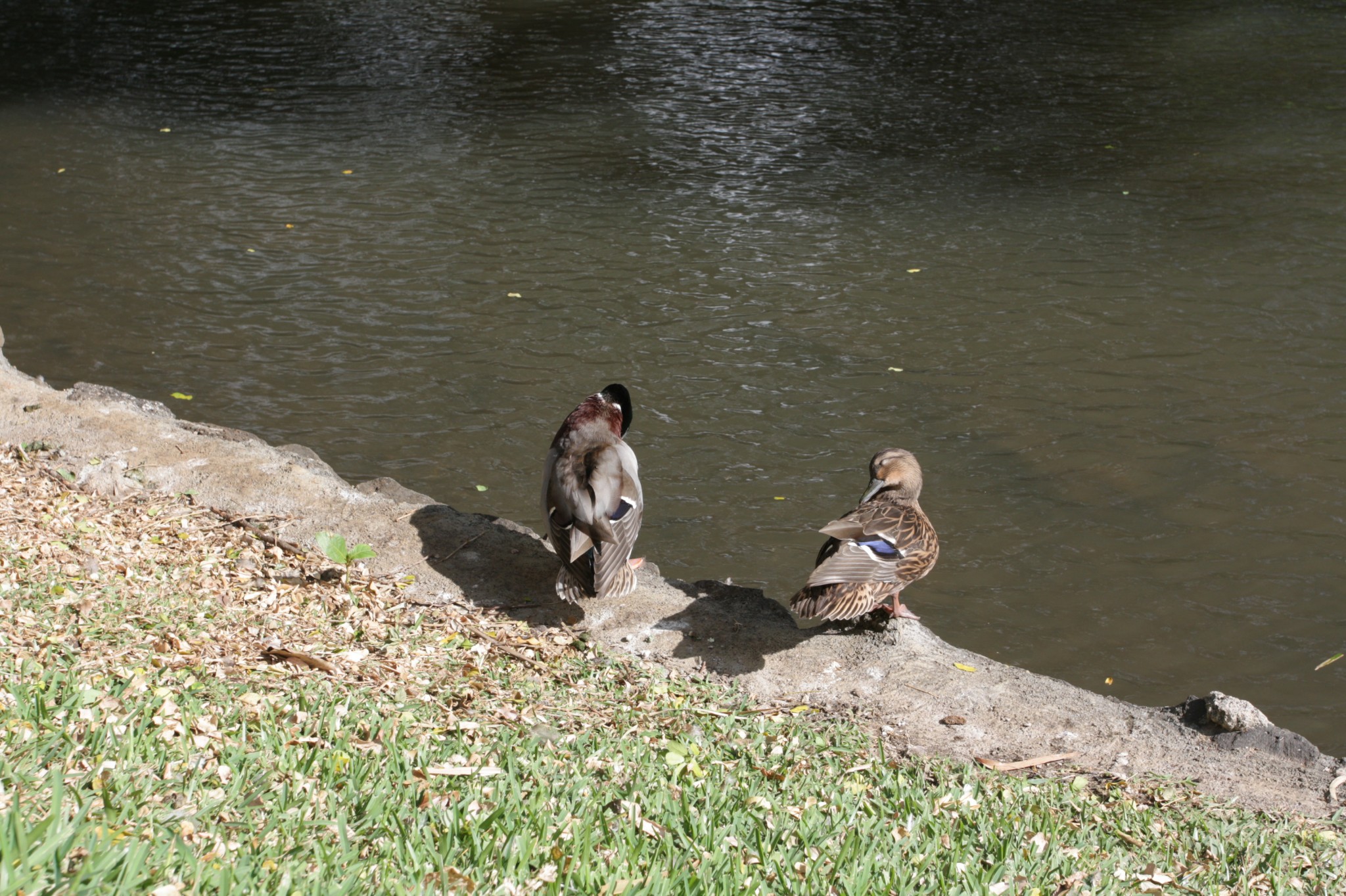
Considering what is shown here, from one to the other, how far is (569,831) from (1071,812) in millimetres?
1698

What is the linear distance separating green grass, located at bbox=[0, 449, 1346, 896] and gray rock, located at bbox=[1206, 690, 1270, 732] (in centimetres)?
46

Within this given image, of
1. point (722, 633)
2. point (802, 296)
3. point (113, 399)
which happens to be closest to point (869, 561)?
point (722, 633)

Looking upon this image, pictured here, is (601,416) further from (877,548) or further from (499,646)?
(877,548)

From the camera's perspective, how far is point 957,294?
1023 cm

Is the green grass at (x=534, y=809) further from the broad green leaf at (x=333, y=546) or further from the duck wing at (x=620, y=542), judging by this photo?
the broad green leaf at (x=333, y=546)

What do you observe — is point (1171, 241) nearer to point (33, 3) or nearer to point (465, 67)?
point (465, 67)

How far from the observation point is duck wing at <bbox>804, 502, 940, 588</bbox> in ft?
15.2

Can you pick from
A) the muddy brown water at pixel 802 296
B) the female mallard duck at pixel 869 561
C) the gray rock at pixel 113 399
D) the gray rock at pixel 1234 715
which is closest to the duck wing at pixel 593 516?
the female mallard duck at pixel 869 561

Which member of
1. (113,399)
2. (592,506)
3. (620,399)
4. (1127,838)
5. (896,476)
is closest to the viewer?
(1127,838)

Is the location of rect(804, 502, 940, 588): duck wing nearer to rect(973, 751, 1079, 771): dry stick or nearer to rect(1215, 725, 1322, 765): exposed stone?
rect(973, 751, 1079, 771): dry stick

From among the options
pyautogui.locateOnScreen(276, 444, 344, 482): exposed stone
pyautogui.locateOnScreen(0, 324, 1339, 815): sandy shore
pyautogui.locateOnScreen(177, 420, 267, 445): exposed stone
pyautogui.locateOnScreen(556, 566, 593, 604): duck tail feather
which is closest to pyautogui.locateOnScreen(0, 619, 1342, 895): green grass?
pyautogui.locateOnScreen(0, 324, 1339, 815): sandy shore

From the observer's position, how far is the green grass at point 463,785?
278 cm

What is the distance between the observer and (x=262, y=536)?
17.5 ft

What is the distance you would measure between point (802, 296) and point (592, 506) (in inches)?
224
